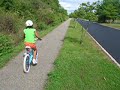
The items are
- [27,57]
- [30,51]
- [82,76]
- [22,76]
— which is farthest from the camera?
[30,51]

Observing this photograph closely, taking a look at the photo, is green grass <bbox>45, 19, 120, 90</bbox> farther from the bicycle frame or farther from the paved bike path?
the bicycle frame

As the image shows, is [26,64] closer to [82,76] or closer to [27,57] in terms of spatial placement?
[27,57]

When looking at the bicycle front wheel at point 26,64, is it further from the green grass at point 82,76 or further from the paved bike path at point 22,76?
the green grass at point 82,76

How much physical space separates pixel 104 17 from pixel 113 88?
306ft

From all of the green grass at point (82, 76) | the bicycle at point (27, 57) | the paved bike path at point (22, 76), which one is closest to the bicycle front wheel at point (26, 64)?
the bicycle at point (27, 57)

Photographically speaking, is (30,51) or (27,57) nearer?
(27,57)

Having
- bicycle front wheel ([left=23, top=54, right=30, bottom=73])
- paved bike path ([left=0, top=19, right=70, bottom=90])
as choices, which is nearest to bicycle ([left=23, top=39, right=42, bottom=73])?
bicycle front wheel ([left=23, top=54, right=30, bottom=73])

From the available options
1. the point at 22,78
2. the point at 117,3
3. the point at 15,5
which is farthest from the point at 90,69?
the point at 117,3

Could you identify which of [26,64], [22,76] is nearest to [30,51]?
[26,64]

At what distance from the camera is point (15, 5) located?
2264 centimetres

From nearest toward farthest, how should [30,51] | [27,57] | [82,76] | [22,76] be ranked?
[22,76]
[27,57]
[82,76]
[30,51]

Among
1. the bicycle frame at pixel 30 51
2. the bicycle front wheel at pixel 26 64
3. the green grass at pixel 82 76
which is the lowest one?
the green grass at pixel 82 76

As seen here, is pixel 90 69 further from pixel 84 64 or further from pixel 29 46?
pixel 29 46

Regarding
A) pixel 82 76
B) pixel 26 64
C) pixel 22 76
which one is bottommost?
pixel 82 76
